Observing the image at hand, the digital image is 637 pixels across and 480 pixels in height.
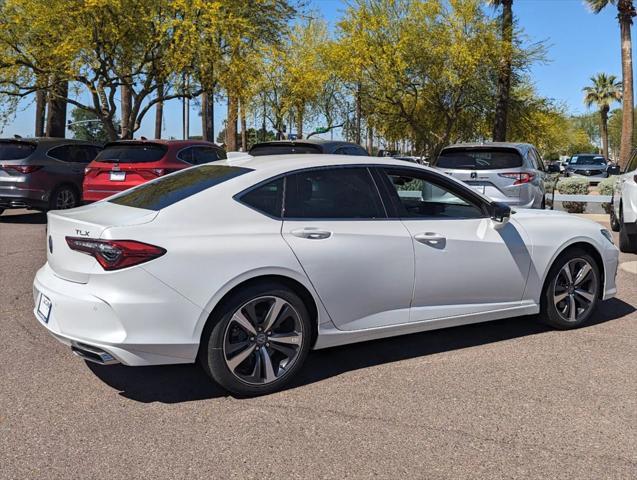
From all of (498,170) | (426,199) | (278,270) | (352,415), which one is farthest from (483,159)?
(352,415)

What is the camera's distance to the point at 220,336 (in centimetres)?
371

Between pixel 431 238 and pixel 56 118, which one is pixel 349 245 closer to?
pixel 431 238

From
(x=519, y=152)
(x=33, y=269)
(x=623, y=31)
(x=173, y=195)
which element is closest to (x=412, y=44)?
(x=623, y=31)

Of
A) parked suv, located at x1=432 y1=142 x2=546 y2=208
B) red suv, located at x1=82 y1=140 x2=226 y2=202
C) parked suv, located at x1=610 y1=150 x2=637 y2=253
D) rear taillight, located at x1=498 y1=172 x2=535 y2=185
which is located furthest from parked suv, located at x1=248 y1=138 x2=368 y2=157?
parked suv, located at x1=610 y1=150 x2=637 y2=253

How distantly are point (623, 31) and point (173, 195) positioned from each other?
29676 millimetres

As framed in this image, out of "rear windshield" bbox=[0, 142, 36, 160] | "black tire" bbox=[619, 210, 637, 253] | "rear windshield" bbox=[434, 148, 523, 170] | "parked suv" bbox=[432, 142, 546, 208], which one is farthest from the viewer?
"rear windshield" bbox=[0, 142, 36, 160]

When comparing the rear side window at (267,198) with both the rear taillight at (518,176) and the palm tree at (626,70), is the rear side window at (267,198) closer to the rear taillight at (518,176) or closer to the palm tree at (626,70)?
the rear taillight at (518,176)

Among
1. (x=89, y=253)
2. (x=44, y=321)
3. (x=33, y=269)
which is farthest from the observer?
(x=33, y=269)

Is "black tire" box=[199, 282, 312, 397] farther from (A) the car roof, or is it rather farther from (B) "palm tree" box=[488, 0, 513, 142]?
(B) "palm tree" box=[488, 0, 513, 142]

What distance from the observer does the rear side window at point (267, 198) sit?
400 centimetres

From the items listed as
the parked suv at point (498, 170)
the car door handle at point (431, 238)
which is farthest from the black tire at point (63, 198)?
the car door handle at point (431, 238)

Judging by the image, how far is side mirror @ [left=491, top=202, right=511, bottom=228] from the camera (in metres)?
4.80

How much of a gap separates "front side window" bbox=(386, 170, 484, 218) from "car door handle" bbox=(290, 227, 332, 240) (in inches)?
30.7

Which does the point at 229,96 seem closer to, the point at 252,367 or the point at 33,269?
the point at 33,269
